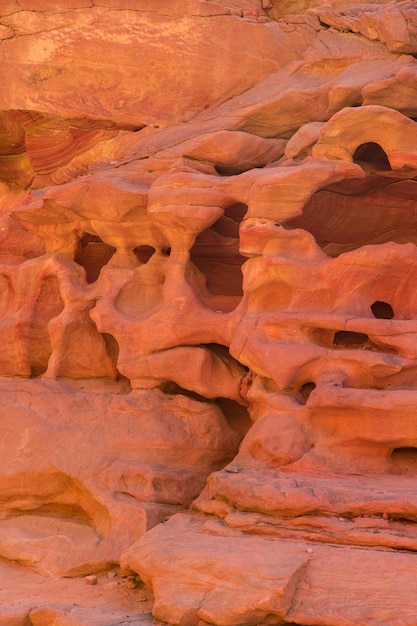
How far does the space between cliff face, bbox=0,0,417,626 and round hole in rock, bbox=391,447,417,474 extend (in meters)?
0.02

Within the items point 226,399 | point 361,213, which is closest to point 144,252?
point 226,399

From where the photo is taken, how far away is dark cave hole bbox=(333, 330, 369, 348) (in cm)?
Answer: 630

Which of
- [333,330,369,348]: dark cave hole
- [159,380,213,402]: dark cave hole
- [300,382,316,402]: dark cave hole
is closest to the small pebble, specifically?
[159,380,213,402]: dark cave hole

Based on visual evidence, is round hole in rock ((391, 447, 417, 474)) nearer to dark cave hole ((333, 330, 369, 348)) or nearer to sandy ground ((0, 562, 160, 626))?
dark cave hole ((333, 330, 369, 348))

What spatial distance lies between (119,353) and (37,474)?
1181 millimetres

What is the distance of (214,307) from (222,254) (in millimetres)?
798

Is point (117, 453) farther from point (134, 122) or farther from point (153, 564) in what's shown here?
point (134, 122)

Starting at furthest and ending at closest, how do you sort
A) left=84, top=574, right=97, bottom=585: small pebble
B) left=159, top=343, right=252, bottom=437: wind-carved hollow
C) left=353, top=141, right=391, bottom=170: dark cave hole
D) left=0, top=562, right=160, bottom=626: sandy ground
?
left=159, top=343, right=252, bottom=437: wind-carved hollow, left=353, top=141, right=391, bottom=170: dark cave hole, left=84, top=574, right=97, bottom=585: small pebble, left=0, top=562, right=160, bottom=626: sandy ground

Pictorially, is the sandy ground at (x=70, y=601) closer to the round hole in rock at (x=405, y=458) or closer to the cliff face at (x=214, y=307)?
the cliff face at (x=214, y=307)

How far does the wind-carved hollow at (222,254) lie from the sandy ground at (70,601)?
9.58 feet

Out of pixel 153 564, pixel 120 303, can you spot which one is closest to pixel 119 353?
pixel 120 303

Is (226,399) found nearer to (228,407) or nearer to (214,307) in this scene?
(228,407)

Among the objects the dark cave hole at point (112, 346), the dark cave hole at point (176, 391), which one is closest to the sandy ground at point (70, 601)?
the dark cave hole at point (176, 391)

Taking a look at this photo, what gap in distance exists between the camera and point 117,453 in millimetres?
6363
